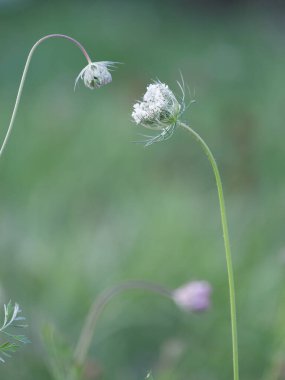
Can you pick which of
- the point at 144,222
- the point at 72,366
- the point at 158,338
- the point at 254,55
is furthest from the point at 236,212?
the point at 254,55

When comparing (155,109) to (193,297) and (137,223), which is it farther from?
(137,223)

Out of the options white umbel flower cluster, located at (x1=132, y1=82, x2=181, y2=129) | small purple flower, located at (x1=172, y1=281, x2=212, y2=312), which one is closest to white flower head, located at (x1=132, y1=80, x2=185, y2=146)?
white umbel flower cluster, located at (x1=132, y1=82, x2=181, y2=129)

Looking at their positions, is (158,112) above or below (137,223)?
below

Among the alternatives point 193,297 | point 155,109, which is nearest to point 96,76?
point 155,109

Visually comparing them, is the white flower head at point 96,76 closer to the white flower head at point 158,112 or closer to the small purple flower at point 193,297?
the white flower head at point 158,112

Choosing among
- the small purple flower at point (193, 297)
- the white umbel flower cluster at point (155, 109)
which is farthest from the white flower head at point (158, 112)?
the small purple flower at point (193, 297)

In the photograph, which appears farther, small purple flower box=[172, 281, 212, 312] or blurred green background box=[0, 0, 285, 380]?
blurred green background box=[0, 0, 285, 380]

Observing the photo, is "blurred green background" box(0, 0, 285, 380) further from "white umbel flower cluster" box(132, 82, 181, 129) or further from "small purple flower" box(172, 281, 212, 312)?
"white umbel flower cluster" box(132, 82, 181, 129)
